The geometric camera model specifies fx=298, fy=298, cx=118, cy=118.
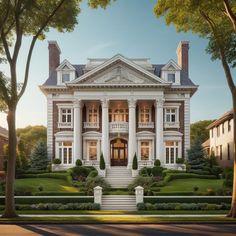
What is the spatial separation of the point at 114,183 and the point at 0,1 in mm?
20733

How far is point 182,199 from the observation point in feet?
72.6

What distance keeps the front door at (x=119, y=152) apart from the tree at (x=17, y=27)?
19.7 meters

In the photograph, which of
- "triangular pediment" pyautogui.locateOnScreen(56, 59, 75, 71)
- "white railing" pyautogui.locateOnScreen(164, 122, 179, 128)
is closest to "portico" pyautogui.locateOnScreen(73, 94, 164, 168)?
"white railing" pyautogui.locateOnScreen(164, 122, 179, 128)

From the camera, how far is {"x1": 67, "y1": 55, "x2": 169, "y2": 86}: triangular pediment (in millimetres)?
34750

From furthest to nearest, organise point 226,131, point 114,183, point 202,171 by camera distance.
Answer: point 226,131
point 202,171
point 114,183

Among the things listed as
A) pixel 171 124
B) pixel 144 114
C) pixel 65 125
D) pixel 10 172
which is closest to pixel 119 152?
pixel 144 114

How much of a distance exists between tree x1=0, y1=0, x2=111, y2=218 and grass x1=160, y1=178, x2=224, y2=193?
46.0ft

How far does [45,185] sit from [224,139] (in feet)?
87.6

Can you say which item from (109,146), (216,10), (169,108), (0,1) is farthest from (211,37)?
(109,146)

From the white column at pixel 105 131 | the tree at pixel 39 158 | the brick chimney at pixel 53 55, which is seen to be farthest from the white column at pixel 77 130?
the brick chimney at pixel 53 55

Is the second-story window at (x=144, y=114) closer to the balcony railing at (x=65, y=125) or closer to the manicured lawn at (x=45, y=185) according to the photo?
the balcony railing at (x=65, y=125)

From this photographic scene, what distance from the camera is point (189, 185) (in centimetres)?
2834

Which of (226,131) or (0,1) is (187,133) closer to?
(226,131)

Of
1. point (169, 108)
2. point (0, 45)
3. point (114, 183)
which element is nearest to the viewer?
point (0, 45)
